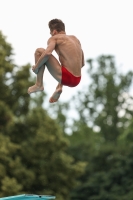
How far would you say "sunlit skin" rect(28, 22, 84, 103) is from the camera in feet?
28.9

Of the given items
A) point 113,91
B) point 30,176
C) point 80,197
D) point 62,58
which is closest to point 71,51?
point 62,58

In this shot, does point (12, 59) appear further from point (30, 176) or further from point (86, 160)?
point (86, 160)

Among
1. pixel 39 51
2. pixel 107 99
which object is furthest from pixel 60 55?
pixel 107 99

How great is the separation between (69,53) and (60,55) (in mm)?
129

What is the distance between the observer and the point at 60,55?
8891 millimetres

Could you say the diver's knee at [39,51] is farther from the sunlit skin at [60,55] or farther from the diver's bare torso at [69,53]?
the diver's bare torso at [69,53]

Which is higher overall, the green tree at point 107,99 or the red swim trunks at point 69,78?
the green tree at point 107,99

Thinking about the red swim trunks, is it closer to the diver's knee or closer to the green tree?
the diver's knee

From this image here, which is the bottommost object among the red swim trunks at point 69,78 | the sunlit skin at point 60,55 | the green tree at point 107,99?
the red swim trunks at point 69,78

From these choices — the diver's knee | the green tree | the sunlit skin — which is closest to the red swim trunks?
the sunlit skin

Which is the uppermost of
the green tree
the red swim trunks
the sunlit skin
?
the green tree

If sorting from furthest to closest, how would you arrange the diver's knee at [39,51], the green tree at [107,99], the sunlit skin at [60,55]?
the green tree at [107,99] → the diver's knee at [39,51] → the sunlit skin at [60,55]

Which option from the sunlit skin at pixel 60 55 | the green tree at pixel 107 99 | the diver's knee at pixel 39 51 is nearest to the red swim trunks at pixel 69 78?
the sunlit skin at pixel 60 55

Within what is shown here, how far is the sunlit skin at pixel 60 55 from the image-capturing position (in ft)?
28.9
